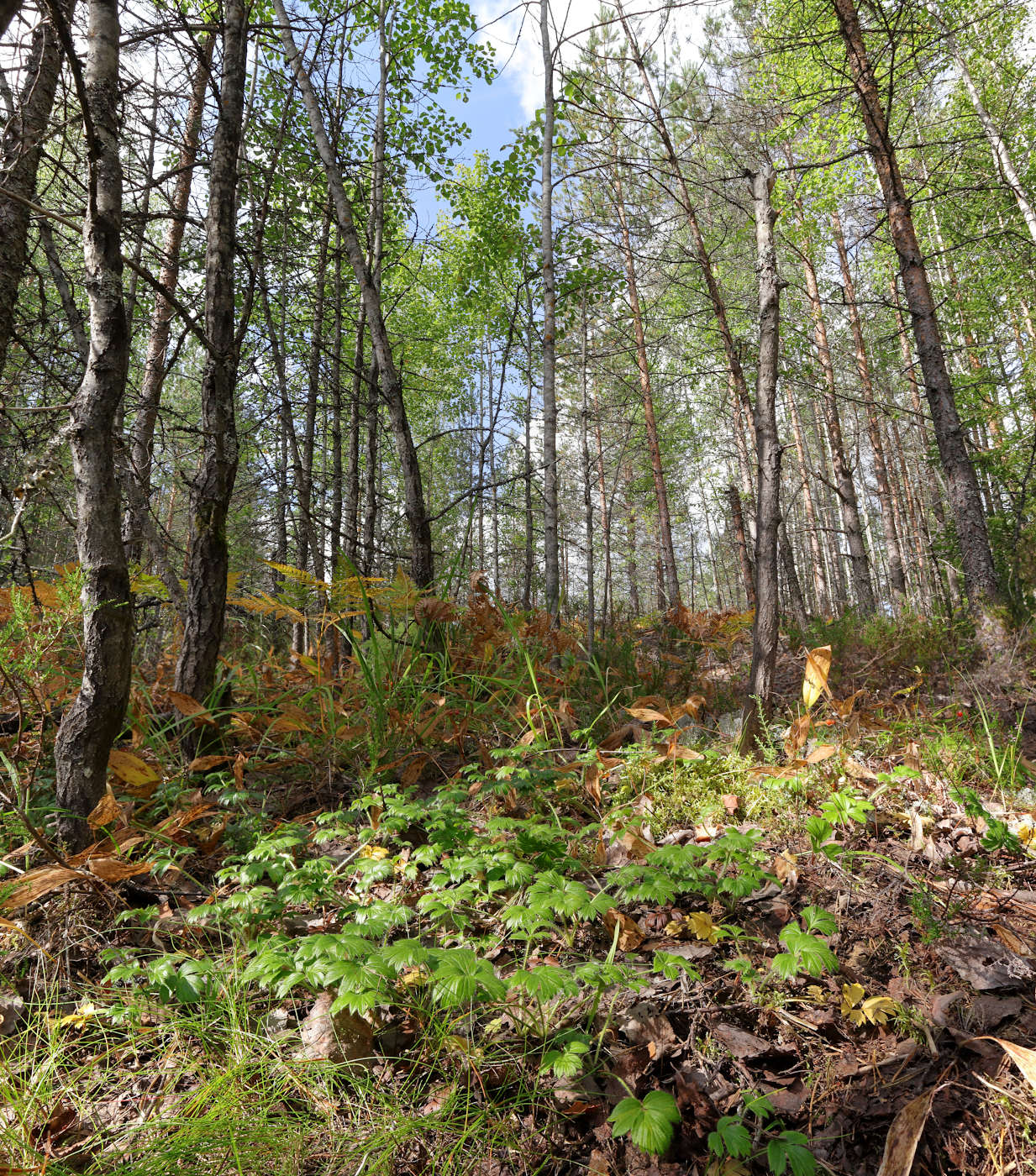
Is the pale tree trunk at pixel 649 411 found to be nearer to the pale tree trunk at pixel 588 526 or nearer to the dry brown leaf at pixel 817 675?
the pale tree trunk at pixel 588 526

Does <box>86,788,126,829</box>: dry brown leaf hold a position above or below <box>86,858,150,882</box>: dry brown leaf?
above

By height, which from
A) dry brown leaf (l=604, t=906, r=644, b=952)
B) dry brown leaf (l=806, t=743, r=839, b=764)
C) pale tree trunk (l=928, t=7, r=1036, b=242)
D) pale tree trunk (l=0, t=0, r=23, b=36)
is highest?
pale tree trunk (l=928, t=7, r=1036, b=242)

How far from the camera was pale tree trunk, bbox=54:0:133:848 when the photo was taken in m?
1.93

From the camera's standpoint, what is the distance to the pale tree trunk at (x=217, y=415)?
263cm

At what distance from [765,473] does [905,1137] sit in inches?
99.1

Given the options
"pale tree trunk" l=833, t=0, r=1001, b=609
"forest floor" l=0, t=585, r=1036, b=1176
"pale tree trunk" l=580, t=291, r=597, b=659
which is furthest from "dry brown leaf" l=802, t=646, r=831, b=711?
"pale tree trunk" l=833, t=0, r=1001, b=609

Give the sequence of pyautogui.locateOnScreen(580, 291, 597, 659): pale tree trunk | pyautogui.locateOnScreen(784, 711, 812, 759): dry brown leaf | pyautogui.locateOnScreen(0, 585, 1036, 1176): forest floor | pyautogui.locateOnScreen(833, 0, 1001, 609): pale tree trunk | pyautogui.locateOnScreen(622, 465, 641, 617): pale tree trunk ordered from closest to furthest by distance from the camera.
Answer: pyautogui.locateOnScreen(0, 585, 1036, 1176): forest floor, pyautogui.locateOnScreen(784, 711, 812, 759): dry brown leaf, pyautogui.locateOnScreen(580, 291, 597, 659): pale tree trunk, pyautogui.locateOnScreen(833, 0, 1001, 609): pale tree trunk, pyautogui.locateOnScreen(622, 465, 641, 617): pale tree trunk

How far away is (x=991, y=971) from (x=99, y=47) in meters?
4.06

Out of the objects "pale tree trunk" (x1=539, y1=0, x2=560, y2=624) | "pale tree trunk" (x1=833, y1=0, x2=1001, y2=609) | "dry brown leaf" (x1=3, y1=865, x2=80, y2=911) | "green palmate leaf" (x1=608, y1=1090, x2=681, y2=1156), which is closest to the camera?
"green palmate leaf" (x1=608, y1=1090, x2=681, y2=1156)

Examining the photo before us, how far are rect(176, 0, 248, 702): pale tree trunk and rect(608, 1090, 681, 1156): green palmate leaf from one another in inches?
91.9

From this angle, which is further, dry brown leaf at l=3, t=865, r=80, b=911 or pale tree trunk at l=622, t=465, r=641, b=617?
pale tree trunk at l=622, t=465, r=641, b=617

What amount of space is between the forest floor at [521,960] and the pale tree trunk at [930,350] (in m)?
3.34

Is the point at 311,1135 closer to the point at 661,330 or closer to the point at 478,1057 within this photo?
the point at 478,1057

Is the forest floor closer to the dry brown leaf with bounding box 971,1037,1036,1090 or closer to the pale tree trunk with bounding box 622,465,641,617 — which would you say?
the dry brown leaf with bounding box 971,1037,1036,1090
